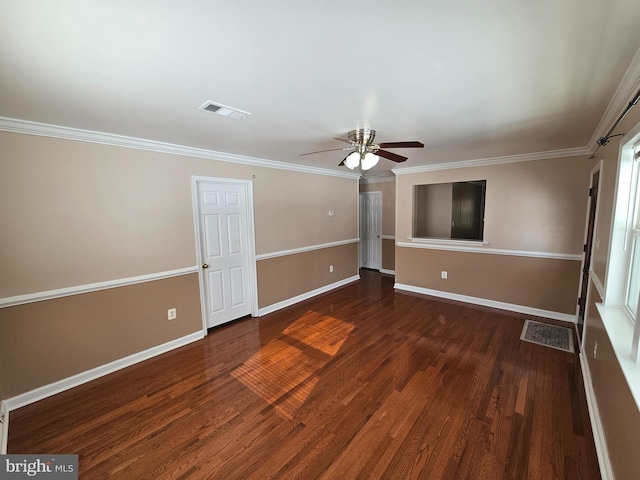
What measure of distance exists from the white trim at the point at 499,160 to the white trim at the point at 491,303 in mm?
2114

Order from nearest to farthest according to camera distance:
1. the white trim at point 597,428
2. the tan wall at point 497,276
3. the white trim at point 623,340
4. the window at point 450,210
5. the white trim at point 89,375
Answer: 1. the white trim at point 623,340
2. the white trim at point 597,428
3. the white trim at point 89,375
4. the tan wall at point 497,276
5. the window at point 450,210

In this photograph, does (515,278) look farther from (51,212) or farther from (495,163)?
(51,212)

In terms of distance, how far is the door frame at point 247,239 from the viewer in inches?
130

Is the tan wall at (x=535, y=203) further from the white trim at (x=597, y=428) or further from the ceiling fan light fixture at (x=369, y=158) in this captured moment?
the ceiling fan light fixture at (x=369, y=158)

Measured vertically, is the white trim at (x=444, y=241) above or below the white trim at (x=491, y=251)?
above

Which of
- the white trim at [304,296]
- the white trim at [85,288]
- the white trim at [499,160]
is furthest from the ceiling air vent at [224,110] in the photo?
the white trim at [499,160]

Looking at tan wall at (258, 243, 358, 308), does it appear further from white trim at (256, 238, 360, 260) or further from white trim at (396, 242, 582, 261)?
white trim at (396, 242, 582, 261)

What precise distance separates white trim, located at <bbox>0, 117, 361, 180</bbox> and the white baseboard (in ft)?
7.15

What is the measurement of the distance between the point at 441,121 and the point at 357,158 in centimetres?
77

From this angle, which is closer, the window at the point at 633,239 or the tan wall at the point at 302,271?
the window at the point at 633,239

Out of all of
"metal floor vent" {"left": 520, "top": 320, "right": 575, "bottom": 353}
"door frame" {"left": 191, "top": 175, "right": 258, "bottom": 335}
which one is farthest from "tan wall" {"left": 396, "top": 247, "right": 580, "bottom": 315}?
"door frame" {"left": 191, "top": 175, "right": 258, "bottom": 335}

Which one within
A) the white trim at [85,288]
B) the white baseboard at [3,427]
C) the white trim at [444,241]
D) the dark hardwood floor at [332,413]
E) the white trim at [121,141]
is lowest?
the dark hardwood floor at [332,413]

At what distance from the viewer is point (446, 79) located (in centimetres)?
159

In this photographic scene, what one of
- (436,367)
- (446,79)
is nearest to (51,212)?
(446,79)
